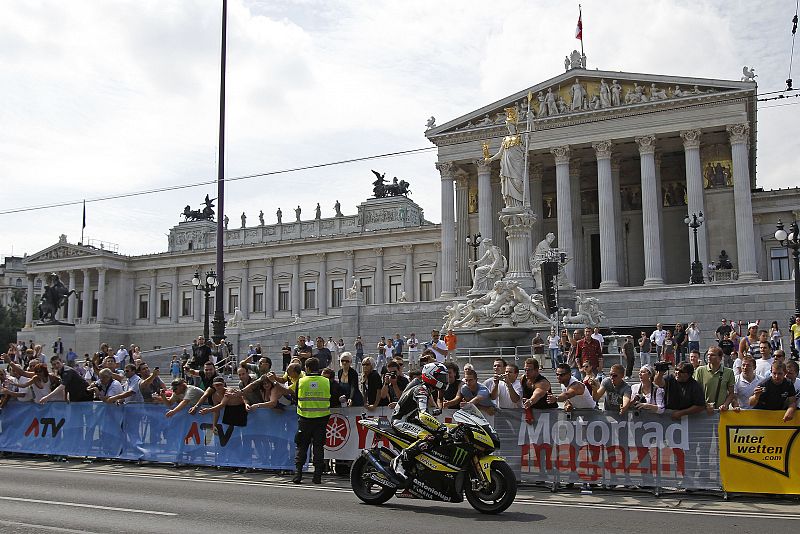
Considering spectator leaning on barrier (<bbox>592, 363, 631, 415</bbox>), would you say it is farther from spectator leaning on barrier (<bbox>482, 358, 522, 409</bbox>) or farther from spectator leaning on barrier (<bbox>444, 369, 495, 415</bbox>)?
spectator leaning on barrier (<bbox>444, 369, 495, 415</bbox>)

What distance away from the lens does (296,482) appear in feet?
39.7

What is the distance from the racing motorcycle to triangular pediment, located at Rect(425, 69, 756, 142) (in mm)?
43131

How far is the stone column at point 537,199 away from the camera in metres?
56.2

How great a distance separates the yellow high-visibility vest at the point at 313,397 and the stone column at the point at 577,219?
42.6 meters

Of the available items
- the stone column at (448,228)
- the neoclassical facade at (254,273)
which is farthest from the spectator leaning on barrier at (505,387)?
the neoclassical facade at (254,273)

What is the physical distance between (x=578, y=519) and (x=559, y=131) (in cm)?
4499

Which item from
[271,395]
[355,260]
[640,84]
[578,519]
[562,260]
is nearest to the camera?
[578,519]

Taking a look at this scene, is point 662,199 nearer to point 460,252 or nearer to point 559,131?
point 559,131

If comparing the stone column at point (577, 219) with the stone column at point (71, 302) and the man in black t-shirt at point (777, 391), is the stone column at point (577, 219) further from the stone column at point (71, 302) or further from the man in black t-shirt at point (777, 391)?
the stone column at point (71, 302)

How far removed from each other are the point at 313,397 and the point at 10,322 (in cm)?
8921

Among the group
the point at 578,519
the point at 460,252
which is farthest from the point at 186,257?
the point at 578,519

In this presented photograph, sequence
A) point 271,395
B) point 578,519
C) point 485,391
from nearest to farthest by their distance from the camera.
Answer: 1. point 578,519
2. point 485,391
3. point 271,395

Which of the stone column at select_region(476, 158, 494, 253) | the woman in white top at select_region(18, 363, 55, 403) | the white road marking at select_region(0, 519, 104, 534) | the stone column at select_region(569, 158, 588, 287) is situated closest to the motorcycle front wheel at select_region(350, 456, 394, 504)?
the white road marking at select_region(0, 519, 104, 534)

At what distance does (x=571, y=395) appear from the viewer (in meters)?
11.4
